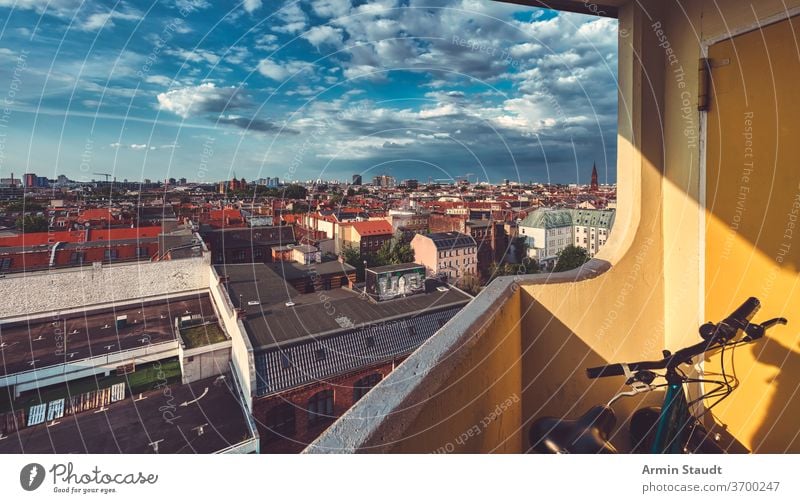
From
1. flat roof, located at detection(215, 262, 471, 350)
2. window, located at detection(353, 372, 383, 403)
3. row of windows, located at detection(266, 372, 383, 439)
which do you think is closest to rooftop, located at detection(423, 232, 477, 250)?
flat roof, located at detection(215, 262, 471, 350)

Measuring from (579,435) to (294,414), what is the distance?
5.63m

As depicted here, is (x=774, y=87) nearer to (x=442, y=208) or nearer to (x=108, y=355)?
(x=442, y=208)

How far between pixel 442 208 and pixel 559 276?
8.67m

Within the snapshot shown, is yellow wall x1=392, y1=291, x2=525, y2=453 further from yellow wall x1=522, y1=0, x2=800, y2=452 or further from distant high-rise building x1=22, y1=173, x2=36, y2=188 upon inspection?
distant high-rise building x1=22, y1=173, x2=36, y2=188

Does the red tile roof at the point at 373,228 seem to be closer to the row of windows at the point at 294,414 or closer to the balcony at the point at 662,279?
the row of windows at the point at 294,414

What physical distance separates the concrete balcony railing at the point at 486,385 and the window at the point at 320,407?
5.20 meters

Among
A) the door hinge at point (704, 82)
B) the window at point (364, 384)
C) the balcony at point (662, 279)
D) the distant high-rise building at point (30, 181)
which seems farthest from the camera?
the window at point (364, 384)

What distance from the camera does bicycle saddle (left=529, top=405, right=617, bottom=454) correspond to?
79 centimetres

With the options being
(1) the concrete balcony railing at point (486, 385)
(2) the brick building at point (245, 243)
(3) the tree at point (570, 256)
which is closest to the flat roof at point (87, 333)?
(2) the brick building at point (245, 243)

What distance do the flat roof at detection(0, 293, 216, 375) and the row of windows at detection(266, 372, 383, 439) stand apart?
4.09 metres

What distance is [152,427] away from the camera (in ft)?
17.7

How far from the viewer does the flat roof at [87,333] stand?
25.9ft

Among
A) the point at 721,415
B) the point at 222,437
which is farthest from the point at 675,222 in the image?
the point at 222,437

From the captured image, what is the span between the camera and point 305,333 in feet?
20.2
